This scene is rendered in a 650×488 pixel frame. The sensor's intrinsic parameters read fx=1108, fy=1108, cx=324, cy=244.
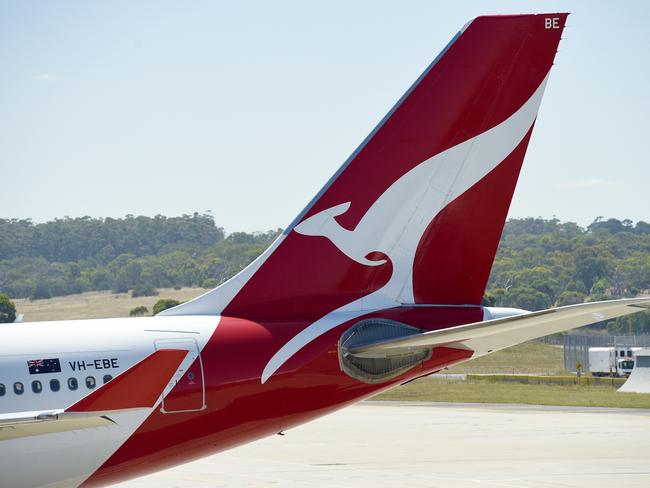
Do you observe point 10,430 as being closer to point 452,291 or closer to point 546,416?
point 452,291

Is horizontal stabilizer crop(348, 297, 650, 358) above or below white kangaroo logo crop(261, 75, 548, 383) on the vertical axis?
below

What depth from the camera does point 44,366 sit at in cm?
1549

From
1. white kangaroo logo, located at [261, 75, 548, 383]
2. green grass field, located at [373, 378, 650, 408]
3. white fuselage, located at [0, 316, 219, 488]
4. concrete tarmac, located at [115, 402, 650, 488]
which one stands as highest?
white kangaroo logo, located at [261, 75, 548, 383]

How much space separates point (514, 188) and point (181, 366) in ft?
20.8

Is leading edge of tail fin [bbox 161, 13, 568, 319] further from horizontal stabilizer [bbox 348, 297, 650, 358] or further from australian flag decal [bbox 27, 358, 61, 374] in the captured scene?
australian flag decal [bbox 27, 358, 61, 374]

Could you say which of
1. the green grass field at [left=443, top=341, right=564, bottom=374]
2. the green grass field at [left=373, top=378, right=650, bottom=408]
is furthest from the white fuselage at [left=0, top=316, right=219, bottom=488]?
A: the green grass field at [left=443, top=341, right=564, bottom=374]

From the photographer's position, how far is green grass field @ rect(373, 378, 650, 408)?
58.1 metres

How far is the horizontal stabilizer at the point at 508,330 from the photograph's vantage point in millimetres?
14656

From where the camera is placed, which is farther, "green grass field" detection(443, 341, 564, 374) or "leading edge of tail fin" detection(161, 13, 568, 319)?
"green grass field" detection(443, 341, 564, 374)

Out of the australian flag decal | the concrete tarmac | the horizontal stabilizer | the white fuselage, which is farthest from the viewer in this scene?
the concrete tarmac

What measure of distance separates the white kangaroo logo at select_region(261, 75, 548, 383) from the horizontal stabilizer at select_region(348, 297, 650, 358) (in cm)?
126

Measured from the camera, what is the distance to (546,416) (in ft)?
155

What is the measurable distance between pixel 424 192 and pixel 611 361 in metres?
80.6

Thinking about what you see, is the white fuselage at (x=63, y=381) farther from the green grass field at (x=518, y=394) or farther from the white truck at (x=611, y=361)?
the white truck at (x=611, y=361)
